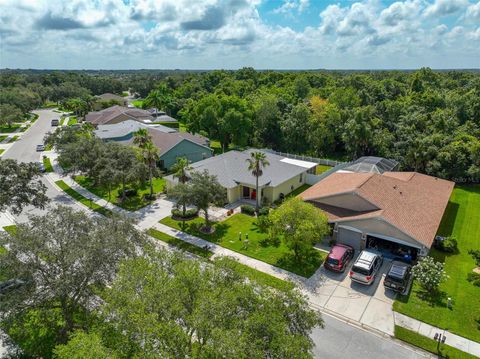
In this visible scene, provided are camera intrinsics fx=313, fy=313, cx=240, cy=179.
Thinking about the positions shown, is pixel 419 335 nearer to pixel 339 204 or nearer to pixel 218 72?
pixel 339 204

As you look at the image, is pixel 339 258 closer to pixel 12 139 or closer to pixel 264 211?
pixel 264 211

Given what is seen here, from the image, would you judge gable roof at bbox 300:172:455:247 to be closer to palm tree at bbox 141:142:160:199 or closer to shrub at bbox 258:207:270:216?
shrub at bbox 258:207:270:216

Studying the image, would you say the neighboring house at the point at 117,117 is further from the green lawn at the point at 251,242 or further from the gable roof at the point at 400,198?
the gable roof at the point at 400,198

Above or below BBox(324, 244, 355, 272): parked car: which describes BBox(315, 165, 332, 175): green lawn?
below

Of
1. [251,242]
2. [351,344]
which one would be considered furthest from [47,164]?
[351,344]

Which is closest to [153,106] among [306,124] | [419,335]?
[306,124]

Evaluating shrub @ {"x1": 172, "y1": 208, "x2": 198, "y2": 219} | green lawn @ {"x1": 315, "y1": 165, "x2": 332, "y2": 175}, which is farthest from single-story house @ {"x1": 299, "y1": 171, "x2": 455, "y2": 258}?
green lawn @ {"x1": 315, "y1": 165, "x2": 332, "y2": 175}
